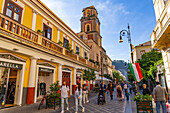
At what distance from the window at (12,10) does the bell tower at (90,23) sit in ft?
84.6

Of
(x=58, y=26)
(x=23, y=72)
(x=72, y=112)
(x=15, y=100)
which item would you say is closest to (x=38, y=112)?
(x=72, y=112)

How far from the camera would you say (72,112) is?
659 cm

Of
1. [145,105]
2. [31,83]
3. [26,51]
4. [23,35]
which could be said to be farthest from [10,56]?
[145,105]

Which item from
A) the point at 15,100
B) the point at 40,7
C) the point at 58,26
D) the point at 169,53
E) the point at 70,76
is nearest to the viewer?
the point at 15,100

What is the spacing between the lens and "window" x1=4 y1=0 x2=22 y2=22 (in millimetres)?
7933

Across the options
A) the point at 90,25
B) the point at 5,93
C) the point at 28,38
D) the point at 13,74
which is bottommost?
the point at 5,93

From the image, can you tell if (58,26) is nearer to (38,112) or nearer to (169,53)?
(38,112)

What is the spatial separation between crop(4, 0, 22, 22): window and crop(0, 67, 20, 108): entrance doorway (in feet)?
13.3

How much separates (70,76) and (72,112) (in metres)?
9.02

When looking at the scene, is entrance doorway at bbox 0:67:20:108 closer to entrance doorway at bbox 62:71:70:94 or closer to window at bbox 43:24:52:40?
window at bbox 43:24:52:40

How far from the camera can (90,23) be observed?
3400 cm

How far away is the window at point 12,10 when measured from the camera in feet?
26.0

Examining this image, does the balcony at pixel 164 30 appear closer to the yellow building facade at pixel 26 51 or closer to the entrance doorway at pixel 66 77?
the yellow building facade at pixel 26 51

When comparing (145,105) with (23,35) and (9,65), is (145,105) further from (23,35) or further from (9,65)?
(23,35)
